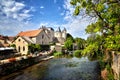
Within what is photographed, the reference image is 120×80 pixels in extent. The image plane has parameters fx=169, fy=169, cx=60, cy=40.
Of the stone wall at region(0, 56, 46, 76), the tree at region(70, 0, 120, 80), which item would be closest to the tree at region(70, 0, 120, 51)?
the tree at region(70, 0, 120, 80)

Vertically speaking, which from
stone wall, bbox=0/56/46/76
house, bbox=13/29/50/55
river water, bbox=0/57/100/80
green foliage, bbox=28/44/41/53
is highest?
house, bbox=13/29/50/55

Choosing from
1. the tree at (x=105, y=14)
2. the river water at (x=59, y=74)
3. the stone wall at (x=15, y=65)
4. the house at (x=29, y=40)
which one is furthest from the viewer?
the house at (x=29, y=40)

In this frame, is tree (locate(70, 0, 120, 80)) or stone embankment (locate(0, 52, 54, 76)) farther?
stone embankment (locate(0, 52, 54, 76))

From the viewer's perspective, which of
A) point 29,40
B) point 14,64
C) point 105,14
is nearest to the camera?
point 105,14

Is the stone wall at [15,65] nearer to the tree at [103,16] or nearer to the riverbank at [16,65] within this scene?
the riverbank at [16,65]

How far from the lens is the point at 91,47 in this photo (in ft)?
57.4

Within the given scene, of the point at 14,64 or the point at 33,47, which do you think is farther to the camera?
the point at 33,47

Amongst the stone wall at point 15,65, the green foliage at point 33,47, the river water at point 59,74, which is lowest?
the river water at point 59,74

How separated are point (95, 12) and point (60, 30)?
9295 centimetres

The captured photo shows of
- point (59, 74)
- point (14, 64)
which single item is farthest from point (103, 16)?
point (14, 64)

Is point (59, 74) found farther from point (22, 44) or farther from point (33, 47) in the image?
point (22, 44)

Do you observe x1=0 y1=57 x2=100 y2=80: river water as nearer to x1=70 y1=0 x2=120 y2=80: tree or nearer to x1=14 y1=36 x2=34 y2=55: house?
x1=70 y1=0 x2=120 y2=80: tree

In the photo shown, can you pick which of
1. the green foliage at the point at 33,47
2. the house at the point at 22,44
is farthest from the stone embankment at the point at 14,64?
the house at the point at 22,44

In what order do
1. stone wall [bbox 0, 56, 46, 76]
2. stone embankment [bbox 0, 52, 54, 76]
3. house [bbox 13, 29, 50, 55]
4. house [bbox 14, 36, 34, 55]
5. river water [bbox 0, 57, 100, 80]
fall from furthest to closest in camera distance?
house [bbox 13, 29, 50, 55] → house [bbox 14, 36, 34, 55] → stone embankment [bbox 0, 52, 54, 76] → stone wall [bbox 0, 56, 46, 76] → river water [bbox 0, 57, 100, 80]
